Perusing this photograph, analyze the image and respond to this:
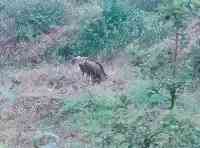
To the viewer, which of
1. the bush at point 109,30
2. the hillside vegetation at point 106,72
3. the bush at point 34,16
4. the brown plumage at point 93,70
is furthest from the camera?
the bush at point 34,16

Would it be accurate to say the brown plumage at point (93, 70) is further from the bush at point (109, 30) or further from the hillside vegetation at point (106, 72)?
the bush at point (109, 30)

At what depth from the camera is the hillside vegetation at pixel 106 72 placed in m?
6.94

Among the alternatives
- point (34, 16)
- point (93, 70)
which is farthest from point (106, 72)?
point (34, 16)

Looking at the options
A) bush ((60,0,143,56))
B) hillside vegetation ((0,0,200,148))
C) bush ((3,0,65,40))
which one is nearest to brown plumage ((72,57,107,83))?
hillside vegetation ((0,0,200,148))

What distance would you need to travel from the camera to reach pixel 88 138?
723cm

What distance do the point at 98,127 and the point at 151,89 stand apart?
1.19m

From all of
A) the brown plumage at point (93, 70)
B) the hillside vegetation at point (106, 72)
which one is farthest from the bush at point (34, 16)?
the brown plumage at point (93, 70)

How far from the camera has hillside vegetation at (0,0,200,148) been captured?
6.94 m

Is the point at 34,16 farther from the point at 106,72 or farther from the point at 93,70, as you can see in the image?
the point at 93,70

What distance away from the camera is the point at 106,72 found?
10.6 meters

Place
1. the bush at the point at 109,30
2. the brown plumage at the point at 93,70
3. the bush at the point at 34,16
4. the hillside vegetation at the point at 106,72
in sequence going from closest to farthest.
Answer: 1. the hillside vegetation at the point at 106,72
2. the brown plumage at the point at 93,70
3. the bush at the point at 109,30
4. the bush at the point at 34,16

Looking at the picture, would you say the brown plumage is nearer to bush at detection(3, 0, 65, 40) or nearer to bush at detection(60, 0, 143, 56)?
bush at detection(60, 0, 143, 56)

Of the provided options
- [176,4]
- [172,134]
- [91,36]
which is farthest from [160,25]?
[172,134]

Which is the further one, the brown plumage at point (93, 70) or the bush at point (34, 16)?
the bush at point (34, 16)
